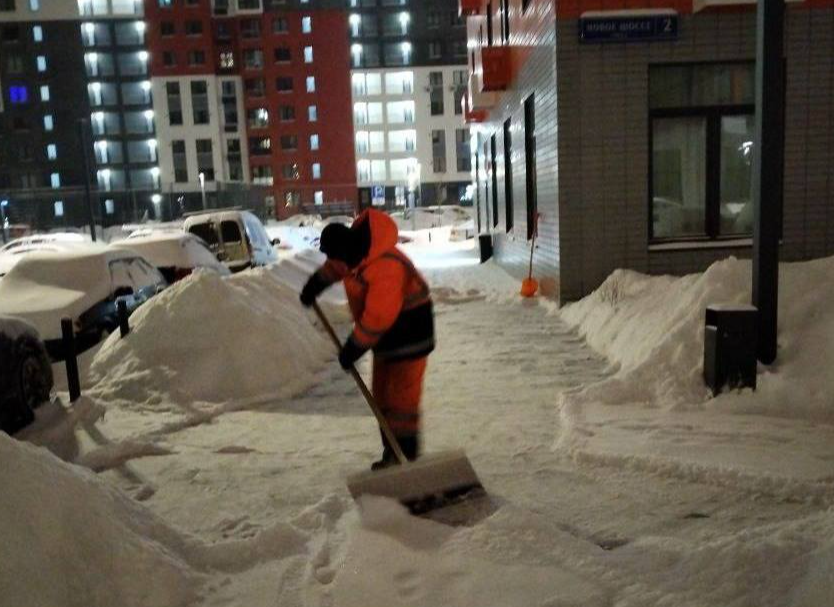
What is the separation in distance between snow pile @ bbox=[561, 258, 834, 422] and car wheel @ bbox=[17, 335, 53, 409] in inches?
159

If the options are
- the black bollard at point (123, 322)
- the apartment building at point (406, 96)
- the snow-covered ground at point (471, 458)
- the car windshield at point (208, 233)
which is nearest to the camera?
the snow-covered ground at point (471, 458)

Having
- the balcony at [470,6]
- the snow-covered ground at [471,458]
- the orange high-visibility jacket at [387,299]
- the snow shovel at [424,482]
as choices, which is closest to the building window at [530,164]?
the snow-covered ground at [471,458]

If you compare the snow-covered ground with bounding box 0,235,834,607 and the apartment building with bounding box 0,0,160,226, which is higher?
the apartment building with bounding box 0,0,160,226

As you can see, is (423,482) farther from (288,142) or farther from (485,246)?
(288,142)

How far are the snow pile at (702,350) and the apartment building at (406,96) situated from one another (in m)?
61.8

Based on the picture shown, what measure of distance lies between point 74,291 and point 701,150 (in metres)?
7.99

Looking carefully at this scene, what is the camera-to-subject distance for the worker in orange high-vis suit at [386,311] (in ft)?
14.2

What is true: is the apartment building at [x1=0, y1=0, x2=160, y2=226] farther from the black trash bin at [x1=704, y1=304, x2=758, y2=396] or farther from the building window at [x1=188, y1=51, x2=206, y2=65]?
the black trash bin at [x1=704, y1=304, x2=758, y2=396]

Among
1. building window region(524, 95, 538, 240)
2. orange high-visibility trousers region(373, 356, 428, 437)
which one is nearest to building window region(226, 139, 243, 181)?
building window region(524, 95, 538, 240)

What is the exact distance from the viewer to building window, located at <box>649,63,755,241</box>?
10.1m

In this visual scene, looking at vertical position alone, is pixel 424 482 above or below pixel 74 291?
below

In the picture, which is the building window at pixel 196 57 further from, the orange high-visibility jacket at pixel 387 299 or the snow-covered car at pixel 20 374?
the orange high-visibility jacket at pixel 387 299

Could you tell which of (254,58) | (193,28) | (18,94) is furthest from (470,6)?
(18,94)

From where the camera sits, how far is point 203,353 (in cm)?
728
